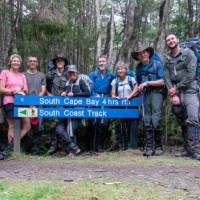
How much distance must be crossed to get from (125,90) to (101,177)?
325 centimetres

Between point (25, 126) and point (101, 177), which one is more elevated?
point (25, 126)

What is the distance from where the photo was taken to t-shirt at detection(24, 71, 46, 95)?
359 inches

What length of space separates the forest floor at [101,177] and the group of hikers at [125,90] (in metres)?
0.52

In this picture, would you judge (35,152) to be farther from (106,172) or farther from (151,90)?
(106,172)

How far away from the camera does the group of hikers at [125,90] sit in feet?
27.3

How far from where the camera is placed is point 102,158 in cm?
841

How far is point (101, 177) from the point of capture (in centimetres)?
632

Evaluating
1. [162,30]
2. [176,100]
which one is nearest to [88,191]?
[176,100]

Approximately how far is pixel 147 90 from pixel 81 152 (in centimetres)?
190

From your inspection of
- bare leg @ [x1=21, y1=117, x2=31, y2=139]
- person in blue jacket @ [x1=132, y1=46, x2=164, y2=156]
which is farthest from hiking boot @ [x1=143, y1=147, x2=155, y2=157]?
bare leg @ [x1=21, y1=117, x2=31, y2=139]

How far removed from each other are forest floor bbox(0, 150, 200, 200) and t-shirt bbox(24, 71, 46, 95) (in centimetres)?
137

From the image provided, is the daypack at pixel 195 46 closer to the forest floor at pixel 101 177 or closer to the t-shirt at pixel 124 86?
the t-shirt at pixel 124 86

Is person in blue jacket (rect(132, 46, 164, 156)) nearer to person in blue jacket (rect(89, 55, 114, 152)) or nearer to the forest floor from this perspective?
the forest floor

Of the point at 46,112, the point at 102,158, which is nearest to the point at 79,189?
the point at 102,158
